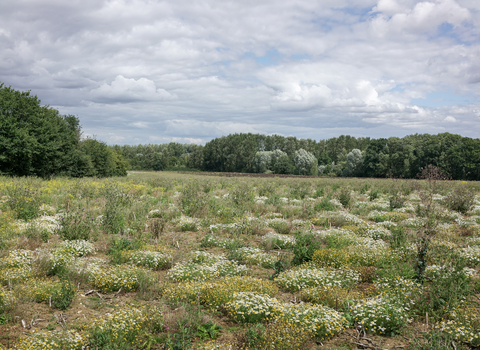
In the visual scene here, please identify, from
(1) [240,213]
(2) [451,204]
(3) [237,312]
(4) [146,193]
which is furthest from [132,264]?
(2) [451,204]

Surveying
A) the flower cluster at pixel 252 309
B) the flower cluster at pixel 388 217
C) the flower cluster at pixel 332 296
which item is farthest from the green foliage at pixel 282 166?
the flower cluster at pixel 252 309

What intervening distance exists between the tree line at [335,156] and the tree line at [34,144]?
19.1 m

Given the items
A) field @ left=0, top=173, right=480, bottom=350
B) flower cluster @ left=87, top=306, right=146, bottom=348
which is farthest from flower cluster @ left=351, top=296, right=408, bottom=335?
flower cluster @ left=87, top=306, right=146, bottom=348

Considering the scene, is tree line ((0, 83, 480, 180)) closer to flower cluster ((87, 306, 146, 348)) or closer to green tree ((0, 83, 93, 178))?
green tree ((0, 83, 93, 178))

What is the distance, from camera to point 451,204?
1644 centimetres

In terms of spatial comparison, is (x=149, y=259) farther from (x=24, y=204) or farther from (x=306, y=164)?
(x=306, y=164)

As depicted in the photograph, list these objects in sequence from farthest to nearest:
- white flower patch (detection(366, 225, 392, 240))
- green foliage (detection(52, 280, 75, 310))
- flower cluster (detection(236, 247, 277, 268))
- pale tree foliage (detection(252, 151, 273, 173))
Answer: pale tree foliage (detection(252, 151, 273, 173)) < white flower patch (detection(366, 225, 392, 240)) < flower cluster (detection(236, 247, 277, 268)) < green foliage (detection(52, 280, 75, 310))

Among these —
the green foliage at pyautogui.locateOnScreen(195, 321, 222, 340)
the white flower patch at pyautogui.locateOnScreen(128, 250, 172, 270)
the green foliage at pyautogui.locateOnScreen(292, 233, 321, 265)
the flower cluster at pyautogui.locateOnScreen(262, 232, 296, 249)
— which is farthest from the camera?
the flower cluster at pyautogui.locateOnScreen(262, 232, 296, 249)

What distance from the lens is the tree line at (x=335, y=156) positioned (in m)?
61.4

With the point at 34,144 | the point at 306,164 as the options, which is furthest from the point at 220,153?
the point at 34,144

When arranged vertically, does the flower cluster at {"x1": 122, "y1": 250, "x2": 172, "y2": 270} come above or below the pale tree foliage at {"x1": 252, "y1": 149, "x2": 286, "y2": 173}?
below

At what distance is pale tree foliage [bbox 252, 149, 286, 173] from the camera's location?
93.1 m

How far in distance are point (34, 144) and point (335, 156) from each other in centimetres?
9667

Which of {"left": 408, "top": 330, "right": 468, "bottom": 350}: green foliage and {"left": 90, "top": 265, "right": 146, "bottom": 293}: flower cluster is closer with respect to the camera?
{"left": 408, "top": 330, "right": 468, "bottom": 350}: green foliage
